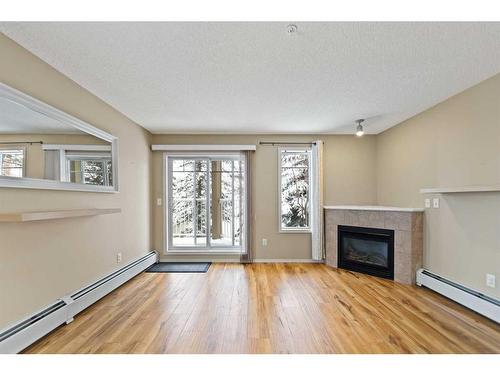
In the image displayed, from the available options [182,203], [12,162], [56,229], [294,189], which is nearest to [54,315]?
[56,229]

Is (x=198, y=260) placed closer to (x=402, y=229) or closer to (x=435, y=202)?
(x=402, y=229)

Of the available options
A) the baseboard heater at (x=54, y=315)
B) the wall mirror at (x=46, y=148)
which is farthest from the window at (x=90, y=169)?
the baseboard heater at (x=54, y=315)

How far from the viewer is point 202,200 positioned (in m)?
4.59

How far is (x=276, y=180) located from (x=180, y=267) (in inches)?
88.9

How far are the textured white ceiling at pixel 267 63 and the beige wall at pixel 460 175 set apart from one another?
0.24 m

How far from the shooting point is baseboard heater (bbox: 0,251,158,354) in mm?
1793

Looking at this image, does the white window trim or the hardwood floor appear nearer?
→ the hardwood floor

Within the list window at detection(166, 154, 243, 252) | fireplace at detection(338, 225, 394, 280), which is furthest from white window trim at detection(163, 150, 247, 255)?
fireplace at detection(338, 225, 394, 280)

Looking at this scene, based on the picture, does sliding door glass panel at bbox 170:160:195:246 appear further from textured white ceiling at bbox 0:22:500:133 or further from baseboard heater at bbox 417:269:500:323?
baseboard heater at bbox 417:269:500:323

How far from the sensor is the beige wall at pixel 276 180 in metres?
4.55

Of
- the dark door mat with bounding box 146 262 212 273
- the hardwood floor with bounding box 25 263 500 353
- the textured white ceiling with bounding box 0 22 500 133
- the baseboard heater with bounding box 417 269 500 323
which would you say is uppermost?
the textured white ceiling with bounding box 0 22 500 133

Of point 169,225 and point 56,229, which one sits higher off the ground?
point 56,229

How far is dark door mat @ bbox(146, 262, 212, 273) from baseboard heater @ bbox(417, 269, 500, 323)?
3.11m
